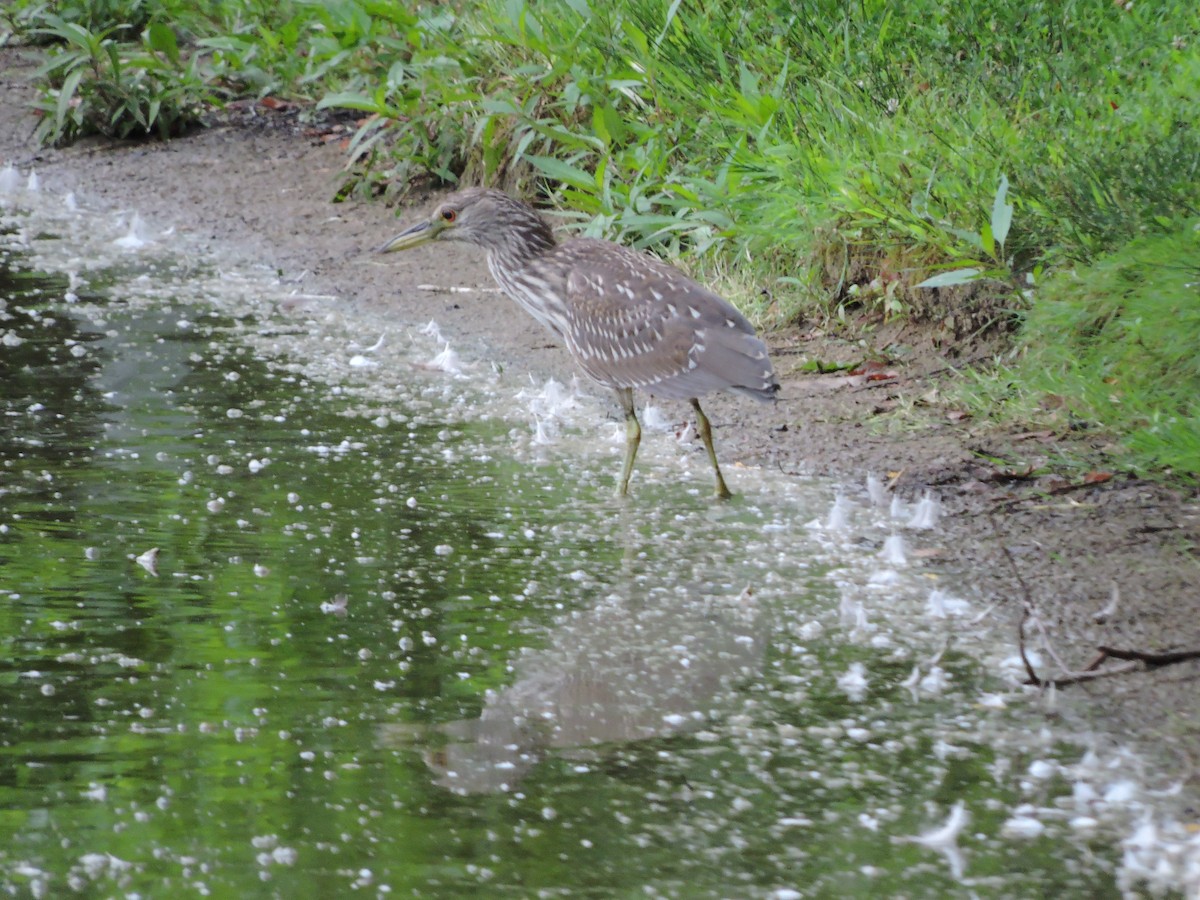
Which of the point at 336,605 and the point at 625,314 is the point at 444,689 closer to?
the point at 336,605

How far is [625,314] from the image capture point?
566 cm

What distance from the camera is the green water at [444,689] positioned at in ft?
9.89

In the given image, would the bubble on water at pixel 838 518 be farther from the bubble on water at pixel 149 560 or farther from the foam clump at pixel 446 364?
the foam clump at pixel 446 364

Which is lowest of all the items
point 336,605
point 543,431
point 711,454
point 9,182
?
point 9,182

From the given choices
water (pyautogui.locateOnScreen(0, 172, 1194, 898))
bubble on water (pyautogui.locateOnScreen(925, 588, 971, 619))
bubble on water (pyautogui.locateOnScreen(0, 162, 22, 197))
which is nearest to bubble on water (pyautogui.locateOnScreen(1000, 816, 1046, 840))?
water (pyautogui.locateOnScreen(0, 172, 1194, 898))

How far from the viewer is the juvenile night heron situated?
5398 millimetres

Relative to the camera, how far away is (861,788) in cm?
334

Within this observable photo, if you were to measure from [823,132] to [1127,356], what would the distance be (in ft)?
6.77

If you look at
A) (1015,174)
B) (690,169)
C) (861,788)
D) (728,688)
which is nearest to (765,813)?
(861,788)

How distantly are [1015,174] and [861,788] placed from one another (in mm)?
3503

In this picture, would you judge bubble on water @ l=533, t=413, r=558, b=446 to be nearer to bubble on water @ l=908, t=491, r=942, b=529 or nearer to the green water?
the green water

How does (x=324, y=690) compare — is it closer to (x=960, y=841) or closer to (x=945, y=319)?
(x=960, y=841)

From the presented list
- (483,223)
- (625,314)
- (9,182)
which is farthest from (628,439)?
(9,182)

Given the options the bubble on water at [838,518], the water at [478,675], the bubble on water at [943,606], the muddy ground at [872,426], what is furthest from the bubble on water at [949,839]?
the bubble on water at [838,518]
